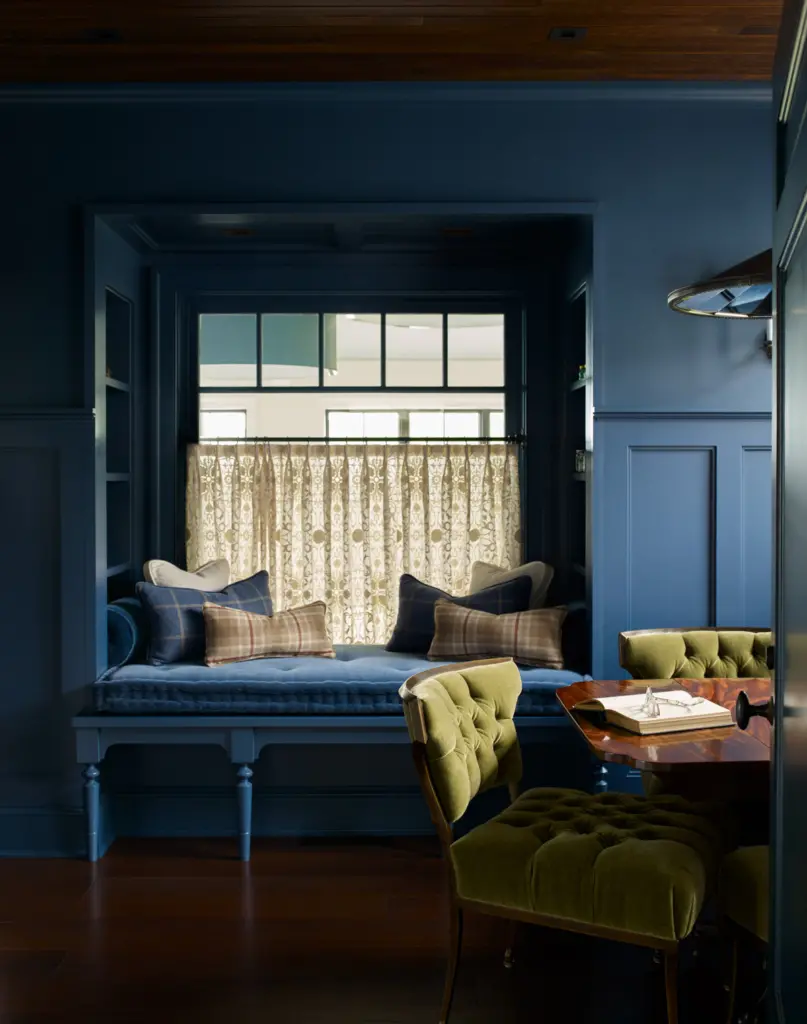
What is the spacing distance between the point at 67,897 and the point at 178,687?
2.72 feet

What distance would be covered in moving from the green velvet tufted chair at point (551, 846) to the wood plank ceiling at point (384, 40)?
2.15 meters

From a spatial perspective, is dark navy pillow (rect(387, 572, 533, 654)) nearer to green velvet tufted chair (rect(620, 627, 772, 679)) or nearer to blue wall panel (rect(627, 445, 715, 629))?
blue wall panel (rect(627, 445, 715, 629))

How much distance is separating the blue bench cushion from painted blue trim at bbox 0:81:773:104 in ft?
7.42

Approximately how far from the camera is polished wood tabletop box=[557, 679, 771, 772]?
254 centimetres

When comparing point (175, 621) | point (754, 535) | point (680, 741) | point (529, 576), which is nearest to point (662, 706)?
point (680, 741)

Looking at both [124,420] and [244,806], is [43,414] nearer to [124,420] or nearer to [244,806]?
[124,420]

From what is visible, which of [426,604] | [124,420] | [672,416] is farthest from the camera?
[124,420]

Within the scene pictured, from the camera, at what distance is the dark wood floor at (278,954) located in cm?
290

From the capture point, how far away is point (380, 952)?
10.7ft

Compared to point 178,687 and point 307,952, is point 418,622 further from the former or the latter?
point 307,952

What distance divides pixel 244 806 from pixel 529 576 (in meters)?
1.54

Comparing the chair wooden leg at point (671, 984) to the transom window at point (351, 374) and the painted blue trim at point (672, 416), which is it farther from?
the transom window at point (351, 374)

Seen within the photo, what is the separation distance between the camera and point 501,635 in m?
4.30

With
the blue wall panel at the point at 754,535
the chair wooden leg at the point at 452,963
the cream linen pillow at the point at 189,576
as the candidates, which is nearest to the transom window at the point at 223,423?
the cream linen pillow at the point at 189,576
